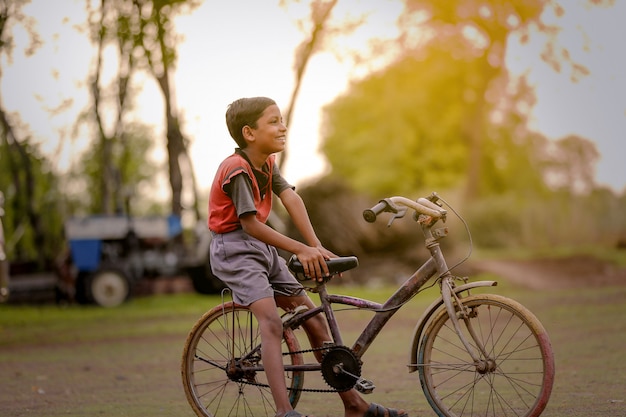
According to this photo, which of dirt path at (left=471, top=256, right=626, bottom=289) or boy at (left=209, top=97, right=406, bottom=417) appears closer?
boy at (left=209, top=97, right=406, bottom=417)

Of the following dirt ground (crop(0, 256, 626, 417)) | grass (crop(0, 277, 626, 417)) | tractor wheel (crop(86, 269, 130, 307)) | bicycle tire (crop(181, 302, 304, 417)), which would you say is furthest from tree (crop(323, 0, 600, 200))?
bicycle tire (crop(181, 302, 304, 417))

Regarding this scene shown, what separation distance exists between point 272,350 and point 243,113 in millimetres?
1243

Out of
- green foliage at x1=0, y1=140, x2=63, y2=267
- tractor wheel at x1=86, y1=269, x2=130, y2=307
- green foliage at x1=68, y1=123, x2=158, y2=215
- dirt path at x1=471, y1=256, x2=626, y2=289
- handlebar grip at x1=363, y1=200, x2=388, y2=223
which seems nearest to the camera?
handlebar grip at x1=363, y1=200, x2=388, y2=223

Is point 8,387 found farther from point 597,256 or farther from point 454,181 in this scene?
point 454,181

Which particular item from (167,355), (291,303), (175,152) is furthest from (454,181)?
(291,303)

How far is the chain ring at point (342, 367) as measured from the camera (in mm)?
5684

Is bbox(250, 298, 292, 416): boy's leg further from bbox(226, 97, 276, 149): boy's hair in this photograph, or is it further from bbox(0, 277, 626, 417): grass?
bbox(0, 277, 626, 417): grass

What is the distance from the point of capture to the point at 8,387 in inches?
347

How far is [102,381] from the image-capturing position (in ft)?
29.8

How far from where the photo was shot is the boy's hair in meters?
5.77

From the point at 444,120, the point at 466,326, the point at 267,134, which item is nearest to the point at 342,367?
the point at 466,326

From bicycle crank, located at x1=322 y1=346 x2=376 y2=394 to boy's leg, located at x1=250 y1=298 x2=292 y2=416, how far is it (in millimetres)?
235

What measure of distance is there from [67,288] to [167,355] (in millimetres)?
10929

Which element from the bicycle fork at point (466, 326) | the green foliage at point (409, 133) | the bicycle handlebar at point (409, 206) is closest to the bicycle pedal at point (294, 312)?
the bicycle handlebar at point (409, 206)
